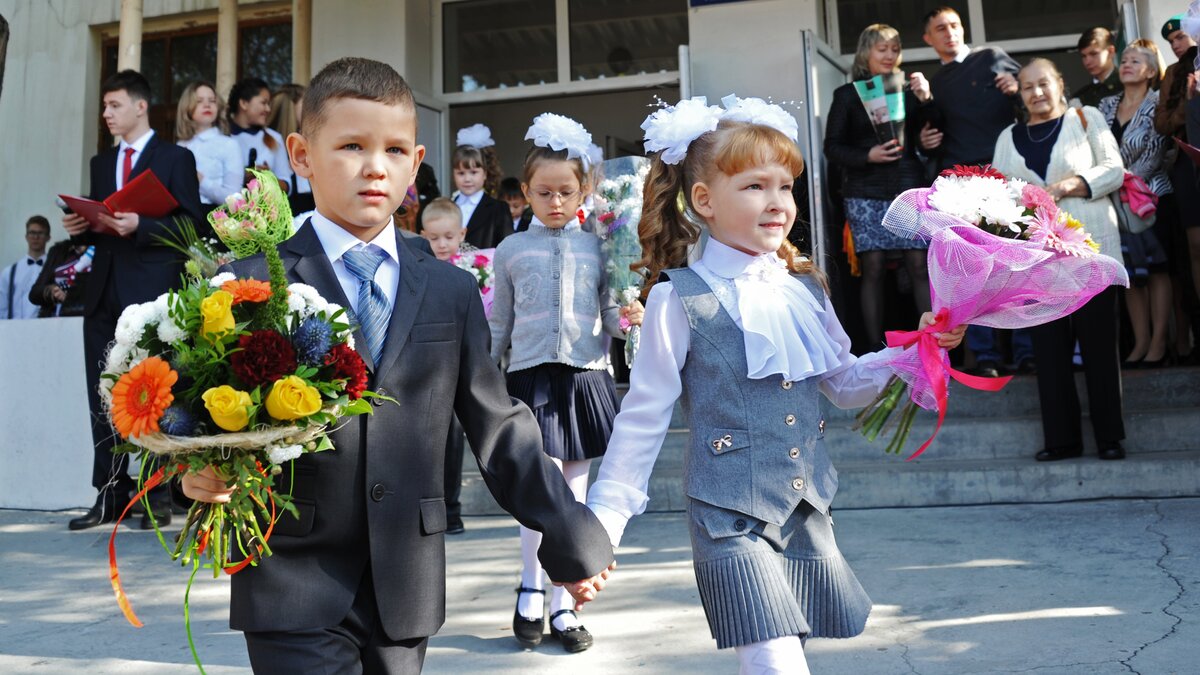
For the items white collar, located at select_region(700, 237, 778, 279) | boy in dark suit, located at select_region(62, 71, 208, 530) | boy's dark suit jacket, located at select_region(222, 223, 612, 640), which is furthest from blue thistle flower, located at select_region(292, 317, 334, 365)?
boy in dark suit, located at select_region(62, 71, 208, 530)

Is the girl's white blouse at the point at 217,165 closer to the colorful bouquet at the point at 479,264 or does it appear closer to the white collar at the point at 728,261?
the colorful bouquet at the point at 479,264

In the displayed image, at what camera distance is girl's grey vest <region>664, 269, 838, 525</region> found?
246 centimetres

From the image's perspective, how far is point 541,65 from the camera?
10.8 metres

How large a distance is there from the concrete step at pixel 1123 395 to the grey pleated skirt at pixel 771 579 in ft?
13.0

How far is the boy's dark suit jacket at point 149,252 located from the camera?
19.4 feet

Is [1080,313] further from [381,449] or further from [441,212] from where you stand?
[381,449]

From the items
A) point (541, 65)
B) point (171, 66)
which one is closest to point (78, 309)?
point (171, 66)

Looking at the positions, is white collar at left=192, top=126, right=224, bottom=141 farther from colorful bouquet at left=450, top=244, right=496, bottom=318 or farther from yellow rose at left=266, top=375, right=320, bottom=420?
yellow rose at left=266, top=375, right=320, bottom=420

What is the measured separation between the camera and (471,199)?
743 centimetres

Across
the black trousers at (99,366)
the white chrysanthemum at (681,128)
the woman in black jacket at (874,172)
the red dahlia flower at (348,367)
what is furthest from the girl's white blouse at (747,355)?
the black trousers at (99,366)

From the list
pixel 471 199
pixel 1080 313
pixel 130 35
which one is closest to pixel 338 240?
pixel 1080 313

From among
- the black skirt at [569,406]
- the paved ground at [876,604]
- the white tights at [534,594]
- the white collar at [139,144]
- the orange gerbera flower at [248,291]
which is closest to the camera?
the orange gerbera flower at [248,291]

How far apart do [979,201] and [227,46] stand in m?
7.88

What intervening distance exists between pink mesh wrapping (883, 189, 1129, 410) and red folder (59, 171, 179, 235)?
4181 mm
